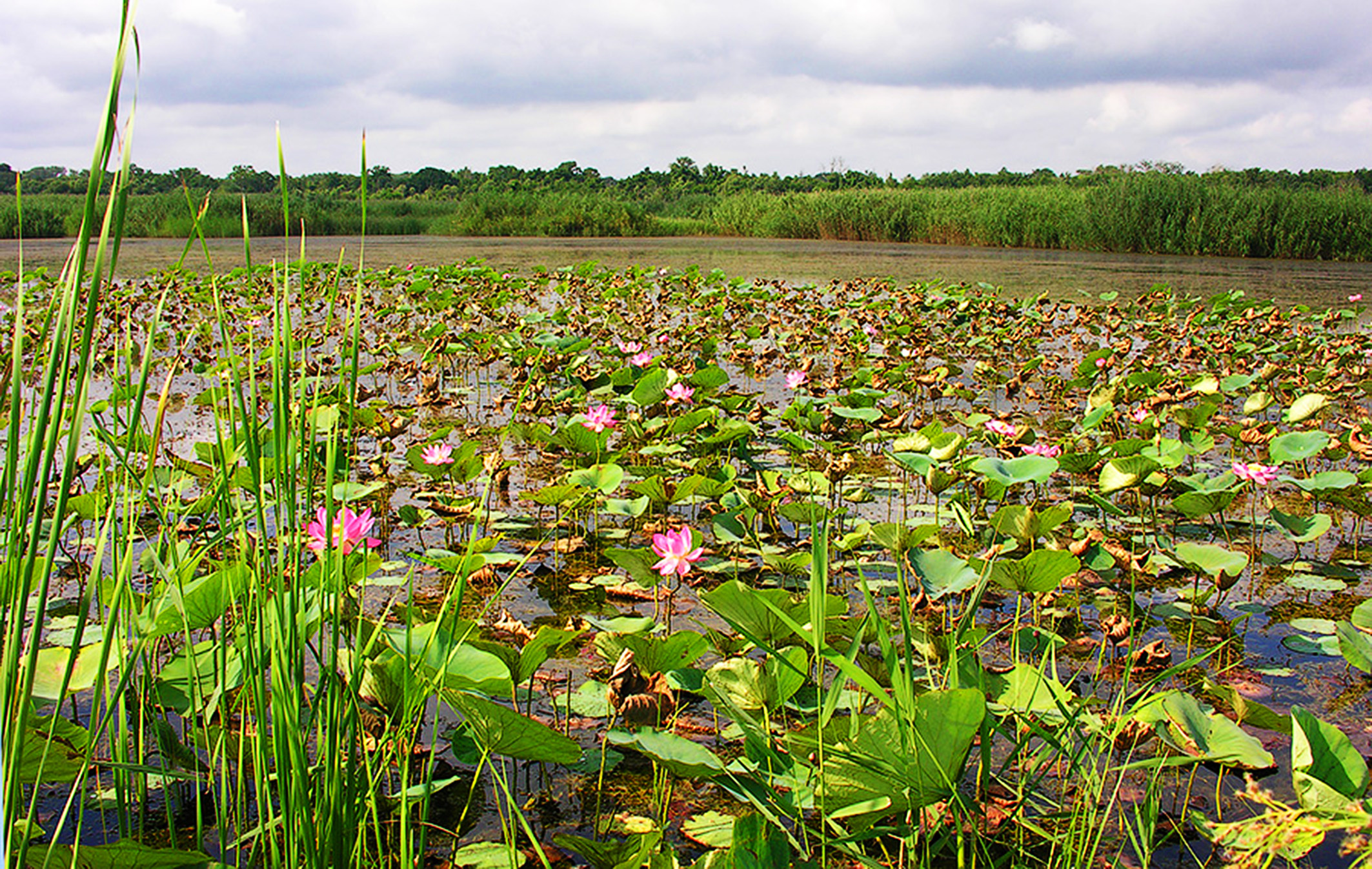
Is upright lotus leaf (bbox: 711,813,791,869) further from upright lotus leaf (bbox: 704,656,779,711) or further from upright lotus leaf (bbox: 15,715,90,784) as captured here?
upright lotus leaf (bbox: 15,715,90,784)

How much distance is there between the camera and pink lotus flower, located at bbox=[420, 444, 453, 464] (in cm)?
223

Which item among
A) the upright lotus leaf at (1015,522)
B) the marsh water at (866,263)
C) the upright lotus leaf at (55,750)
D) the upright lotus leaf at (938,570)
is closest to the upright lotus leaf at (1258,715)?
the upright lotus leaf at (938,570)

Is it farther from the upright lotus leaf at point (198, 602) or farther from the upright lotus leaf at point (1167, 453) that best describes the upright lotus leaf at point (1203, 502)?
the upright lotus leaf at point (198, 602)

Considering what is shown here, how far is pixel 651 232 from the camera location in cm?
2330

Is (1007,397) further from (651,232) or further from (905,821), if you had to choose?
(651,232)

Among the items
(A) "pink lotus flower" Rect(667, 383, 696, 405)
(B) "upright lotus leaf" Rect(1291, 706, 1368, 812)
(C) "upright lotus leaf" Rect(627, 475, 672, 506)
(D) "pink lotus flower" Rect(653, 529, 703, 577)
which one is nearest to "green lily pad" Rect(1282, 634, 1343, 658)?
(B) "upright lotus leaf" Rect(1291, 706, 1368, 812)

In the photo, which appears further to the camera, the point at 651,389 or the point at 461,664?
the point at 651,389

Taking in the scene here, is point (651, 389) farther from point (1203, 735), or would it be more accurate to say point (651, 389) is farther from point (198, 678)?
point (1203, 735)

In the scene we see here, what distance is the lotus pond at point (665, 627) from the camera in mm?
892

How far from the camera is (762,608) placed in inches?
50.4

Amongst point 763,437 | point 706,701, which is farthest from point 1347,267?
point 706,701

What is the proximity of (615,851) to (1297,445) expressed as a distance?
83.9 inches

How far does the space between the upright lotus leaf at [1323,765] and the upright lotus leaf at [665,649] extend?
2.11ft

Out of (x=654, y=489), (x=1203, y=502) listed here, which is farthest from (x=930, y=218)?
(x=654, y=489)
